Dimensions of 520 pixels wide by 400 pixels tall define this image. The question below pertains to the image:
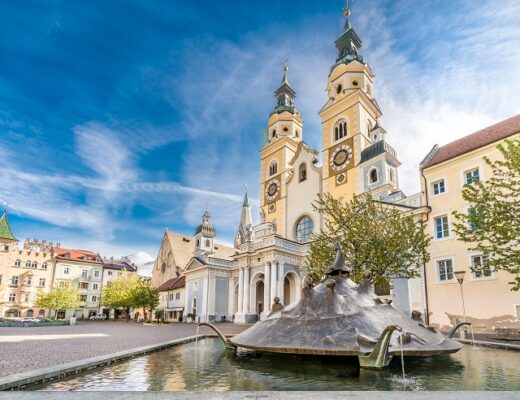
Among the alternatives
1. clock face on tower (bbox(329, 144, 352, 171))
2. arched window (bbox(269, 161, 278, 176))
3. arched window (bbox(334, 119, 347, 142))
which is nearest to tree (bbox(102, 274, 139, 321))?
arched window (bbox(269, 161, 278, 176))

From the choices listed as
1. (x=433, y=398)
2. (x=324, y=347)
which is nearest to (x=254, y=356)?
(x=324, y=347)

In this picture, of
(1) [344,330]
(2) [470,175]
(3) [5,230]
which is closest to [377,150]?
(2) [470,175]

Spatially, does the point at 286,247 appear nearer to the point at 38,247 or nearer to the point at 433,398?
the point at 433,398

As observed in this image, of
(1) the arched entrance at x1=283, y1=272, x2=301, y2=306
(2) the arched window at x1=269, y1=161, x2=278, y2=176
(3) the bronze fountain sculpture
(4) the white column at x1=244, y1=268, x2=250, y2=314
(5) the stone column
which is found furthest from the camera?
(2) the arched window at x1=269, y1=161, x2=278, y2=176

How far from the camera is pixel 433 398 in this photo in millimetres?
3941

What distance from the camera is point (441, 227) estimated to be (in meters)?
25.7

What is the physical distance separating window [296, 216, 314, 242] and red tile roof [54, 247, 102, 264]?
49.0 metres

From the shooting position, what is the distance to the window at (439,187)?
2644cm

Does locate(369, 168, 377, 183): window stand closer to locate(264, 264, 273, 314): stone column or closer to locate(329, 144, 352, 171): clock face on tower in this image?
locate(329, 144, 352, 171): clock face on tower

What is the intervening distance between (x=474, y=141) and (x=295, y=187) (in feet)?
78.4

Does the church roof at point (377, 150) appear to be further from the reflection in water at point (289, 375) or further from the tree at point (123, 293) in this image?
the tree at point (123, 293)

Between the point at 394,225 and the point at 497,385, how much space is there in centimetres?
1255

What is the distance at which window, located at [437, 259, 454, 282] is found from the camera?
24.3 metres

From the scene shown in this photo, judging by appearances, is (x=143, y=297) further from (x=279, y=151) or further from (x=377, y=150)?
(x=377, y=150)
